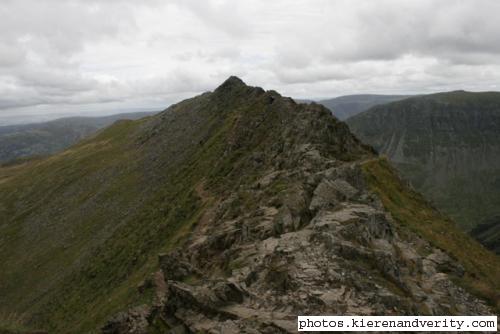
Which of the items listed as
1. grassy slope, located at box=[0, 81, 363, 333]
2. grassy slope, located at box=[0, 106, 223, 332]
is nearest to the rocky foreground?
grassy slope, located at box=[0, 81, 363, 333]

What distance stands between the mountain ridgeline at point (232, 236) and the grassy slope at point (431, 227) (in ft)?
0.97

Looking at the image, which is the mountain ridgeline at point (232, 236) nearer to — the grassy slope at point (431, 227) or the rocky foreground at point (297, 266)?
the rocky foreground at point (297, 266)

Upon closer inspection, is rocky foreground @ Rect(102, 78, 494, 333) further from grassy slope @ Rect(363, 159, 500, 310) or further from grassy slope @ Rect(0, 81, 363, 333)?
grassy slope @ Rect(0, 81, 363, 333)

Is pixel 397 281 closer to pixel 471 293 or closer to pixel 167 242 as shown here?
pixel 471 293

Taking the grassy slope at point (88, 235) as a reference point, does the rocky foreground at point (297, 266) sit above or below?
above

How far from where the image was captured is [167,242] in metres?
59.4

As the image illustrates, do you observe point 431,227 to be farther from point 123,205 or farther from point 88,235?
point 88,235

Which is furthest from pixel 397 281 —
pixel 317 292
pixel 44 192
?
pixel 44 192

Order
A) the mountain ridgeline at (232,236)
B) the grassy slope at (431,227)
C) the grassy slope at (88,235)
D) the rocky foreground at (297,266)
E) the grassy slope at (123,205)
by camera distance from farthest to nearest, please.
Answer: the grassy slope at (123,205), the grassy slope at (88,235), the grassy slope at (431,227), the mountain ridgeline at (232,236), the rocky foreground at (297,266)

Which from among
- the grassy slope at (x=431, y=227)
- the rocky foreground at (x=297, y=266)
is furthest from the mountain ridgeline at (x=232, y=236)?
the grassy slope at (x=431, y=227)

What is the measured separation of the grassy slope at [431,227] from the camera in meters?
37.7

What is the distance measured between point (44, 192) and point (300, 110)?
78.1 metres

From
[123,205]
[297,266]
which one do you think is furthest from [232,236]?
[123,205]

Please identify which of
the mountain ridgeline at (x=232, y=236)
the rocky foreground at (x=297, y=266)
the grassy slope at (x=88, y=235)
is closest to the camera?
the rocky foreground at (x=297, y=266)
